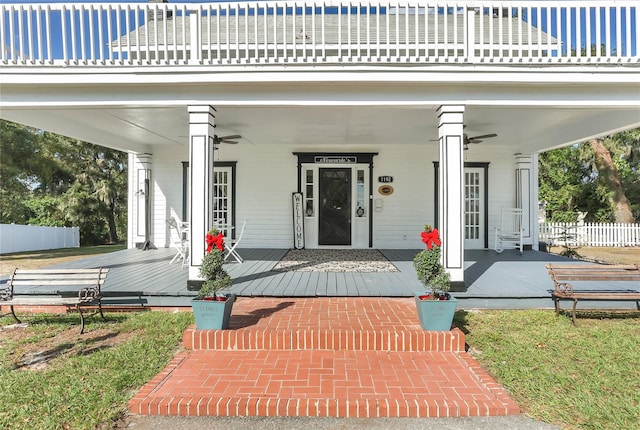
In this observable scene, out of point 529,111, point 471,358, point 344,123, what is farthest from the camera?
point 344,123

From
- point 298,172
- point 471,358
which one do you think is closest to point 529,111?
point 471,358

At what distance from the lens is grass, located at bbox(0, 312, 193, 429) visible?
235cm

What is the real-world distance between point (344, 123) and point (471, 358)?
4.25 m

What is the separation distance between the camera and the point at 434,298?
354 centimetres

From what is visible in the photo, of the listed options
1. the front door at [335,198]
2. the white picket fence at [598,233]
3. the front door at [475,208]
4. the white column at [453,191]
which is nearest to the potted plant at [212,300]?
the white column at [453,191]

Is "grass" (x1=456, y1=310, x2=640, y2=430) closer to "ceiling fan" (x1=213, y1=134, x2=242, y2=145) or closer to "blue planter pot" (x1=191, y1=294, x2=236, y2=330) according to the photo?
"blue planter pot" (x1=191, y1=294, x2=236, y2=330)

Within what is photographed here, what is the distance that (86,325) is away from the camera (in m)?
4.04

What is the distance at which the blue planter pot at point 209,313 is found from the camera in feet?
11.2

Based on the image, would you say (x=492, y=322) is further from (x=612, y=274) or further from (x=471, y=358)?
(x=612, y=274)

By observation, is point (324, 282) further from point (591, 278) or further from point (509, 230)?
point (509, 230)

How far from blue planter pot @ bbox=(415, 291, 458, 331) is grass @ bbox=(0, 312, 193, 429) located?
237 centimetres

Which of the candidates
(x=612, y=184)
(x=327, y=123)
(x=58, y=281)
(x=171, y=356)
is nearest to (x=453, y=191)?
(x=327, y=123)

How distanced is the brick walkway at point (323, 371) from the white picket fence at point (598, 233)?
11932mm

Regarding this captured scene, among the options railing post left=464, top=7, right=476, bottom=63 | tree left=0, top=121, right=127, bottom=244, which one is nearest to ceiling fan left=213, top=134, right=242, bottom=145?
railing post left=464, top=7, right=476, bottom=63
